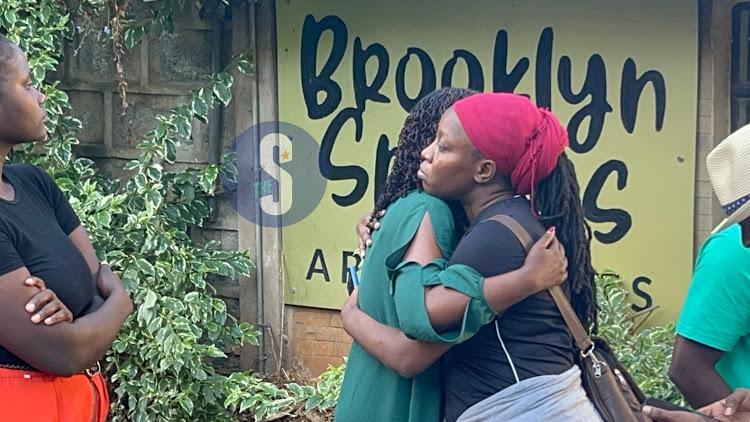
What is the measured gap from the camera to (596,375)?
2385 millimetres

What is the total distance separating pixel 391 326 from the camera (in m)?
2.44

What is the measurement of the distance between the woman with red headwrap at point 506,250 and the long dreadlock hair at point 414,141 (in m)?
0.17

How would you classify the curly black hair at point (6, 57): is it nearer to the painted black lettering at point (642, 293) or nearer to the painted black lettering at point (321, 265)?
the painted black lettering at point (321, 265)

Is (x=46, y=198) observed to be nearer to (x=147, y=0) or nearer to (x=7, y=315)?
(x=7, y=315)

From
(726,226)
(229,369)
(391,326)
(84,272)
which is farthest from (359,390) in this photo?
(229,369)

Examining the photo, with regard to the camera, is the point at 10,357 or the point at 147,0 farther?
the point at 147,0

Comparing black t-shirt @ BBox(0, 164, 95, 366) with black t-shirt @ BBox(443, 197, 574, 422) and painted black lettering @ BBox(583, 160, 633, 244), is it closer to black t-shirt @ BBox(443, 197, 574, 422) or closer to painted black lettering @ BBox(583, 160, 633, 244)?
black t-shirt @ BBox(443, 197, 574, 422)

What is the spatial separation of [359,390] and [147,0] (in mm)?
3189

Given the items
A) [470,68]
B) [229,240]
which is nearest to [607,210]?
[470,68]

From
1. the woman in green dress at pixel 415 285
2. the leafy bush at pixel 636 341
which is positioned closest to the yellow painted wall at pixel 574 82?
the leafy bush at pixel 636 341

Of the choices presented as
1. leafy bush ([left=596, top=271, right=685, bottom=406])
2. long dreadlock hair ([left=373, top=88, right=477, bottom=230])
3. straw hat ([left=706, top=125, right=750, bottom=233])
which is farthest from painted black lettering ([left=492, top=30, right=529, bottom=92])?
straw hat ([left=706, top=125, right=750, bottom=233])

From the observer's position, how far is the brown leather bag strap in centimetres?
230

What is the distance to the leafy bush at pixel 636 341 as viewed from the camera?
3.97m
